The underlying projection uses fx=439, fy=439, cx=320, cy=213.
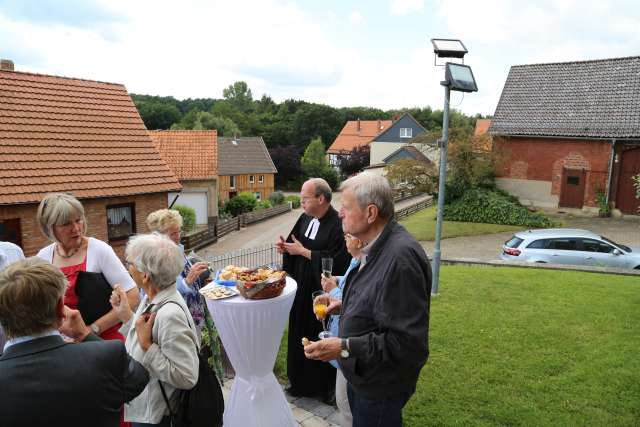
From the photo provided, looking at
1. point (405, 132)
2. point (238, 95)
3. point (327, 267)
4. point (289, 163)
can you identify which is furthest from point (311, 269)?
point (238, 95)

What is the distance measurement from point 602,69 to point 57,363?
27091 mm

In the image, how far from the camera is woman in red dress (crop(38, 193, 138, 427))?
3.28 m

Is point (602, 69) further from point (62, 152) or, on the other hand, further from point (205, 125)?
point (205, 125)

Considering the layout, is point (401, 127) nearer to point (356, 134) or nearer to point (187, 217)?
point (356, 134)

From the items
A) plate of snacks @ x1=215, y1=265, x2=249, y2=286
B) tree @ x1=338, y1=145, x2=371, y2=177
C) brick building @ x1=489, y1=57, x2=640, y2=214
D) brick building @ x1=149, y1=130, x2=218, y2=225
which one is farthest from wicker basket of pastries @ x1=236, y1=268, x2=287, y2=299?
tree @ x1=338, y1=145, x2=371, y2=177

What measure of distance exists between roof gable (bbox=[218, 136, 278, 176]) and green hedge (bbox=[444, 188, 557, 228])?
27.6 metres

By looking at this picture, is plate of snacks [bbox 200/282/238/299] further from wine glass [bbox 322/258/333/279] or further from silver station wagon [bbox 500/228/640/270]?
silver station wagon [bbox 500/228/640/270]

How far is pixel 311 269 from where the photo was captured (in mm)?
4668

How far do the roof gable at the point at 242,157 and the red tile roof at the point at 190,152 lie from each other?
12363mm

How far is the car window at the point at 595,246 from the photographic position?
1200 cm

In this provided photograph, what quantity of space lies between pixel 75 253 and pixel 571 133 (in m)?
23.0

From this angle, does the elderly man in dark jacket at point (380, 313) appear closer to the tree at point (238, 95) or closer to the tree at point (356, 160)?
the tree at point (356, 160)

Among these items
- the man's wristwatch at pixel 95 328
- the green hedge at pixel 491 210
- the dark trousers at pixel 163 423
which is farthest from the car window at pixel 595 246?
the man's wristwatch at pixel 95 328

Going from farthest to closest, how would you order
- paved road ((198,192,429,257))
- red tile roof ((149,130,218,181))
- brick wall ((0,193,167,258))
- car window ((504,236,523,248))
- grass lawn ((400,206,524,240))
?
red tile roof ((149,130,218,181)), paved road ((198,192,429,257)), grass lawn ((400,206,524,240)), car window ((504,236,523,248)), brick wall ((0,193,167,258))
